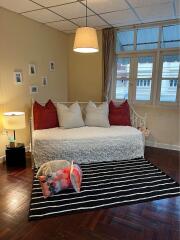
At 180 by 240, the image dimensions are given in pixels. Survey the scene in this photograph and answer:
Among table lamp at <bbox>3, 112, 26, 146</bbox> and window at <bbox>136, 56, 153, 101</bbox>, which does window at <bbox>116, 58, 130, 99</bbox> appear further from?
table lamp at <bbox>3, 112, 26, 146</bbox>

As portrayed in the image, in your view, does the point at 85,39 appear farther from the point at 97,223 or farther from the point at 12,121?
the point at 97,223

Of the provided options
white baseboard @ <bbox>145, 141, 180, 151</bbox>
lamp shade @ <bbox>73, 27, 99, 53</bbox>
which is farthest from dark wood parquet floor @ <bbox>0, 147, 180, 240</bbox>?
lamp shade @ <bbox>73, 27, 99, 53</bbox>

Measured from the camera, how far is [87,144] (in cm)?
305

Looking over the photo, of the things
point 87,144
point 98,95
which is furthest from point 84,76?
point 87,144

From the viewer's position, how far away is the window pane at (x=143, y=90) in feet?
13.0

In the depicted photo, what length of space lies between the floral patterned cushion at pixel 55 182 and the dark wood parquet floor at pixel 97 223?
0.24 meters

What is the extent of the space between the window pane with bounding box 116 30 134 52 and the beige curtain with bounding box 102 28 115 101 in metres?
0.17

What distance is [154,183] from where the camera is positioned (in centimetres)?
253

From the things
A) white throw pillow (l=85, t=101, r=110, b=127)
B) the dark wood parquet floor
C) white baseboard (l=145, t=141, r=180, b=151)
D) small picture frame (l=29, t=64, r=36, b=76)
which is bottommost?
the dark wood parquet floor

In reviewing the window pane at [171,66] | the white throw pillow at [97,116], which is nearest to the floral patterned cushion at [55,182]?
the white throw pillow at [97,116]

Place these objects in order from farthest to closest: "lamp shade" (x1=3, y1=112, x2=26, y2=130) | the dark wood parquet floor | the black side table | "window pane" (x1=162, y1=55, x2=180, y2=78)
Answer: "window pane" (x1=162, y1=55, x2=180, y2=78) → the black side table → "lamp shade" (x1=3, y1=112, x2=26, y2=130) → the dark wood parquet floor

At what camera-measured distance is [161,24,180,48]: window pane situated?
3568 millimetres

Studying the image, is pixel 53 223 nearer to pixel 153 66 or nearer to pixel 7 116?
pixel 7 116

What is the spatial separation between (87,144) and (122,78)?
1805mm
